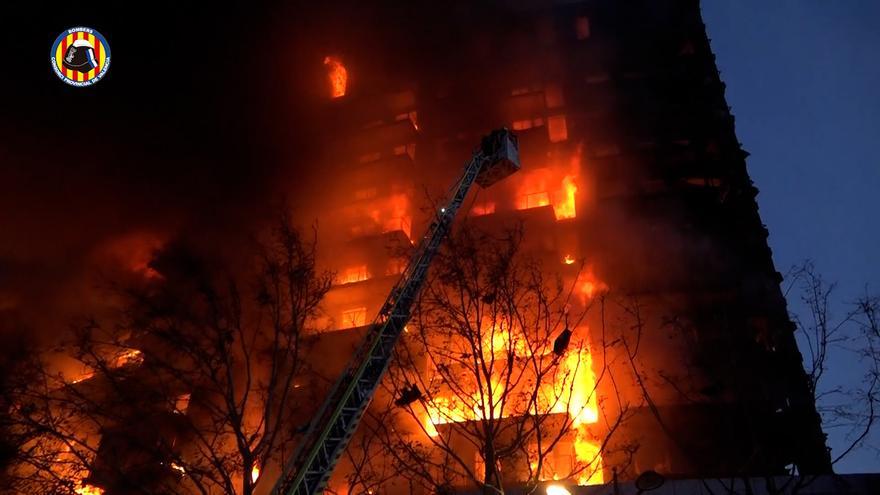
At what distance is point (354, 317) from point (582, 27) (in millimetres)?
29207

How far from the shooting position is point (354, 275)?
3850 cm

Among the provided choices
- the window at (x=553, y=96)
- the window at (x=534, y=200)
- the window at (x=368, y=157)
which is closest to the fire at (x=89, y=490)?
the window at (x=368, y=157)

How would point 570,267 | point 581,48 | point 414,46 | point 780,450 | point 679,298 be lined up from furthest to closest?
1. point 414,46
2. point 581,48
3. point 570,267
4. point 679,298
5. point 780,450

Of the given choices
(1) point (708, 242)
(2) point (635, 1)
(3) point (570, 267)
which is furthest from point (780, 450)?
(2) point (635, 1)

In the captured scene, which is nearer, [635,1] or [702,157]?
[702,157]

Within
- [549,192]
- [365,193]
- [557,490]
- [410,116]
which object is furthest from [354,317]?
[557,490]

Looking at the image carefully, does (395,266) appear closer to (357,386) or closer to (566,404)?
(566,404)

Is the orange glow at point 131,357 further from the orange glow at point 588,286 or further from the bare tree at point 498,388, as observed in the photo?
the orange glow at point 588,286

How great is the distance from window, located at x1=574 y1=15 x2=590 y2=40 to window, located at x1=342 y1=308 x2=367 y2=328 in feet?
90.5

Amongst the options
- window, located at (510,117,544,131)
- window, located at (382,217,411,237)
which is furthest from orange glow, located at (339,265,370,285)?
window, located at (510,117,544,131)

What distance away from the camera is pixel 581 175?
37.5m

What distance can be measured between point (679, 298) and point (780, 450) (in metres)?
8.67

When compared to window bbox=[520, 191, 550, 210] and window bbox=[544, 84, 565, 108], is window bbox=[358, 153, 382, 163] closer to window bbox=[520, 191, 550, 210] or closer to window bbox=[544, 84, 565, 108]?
window bbox=[520, 191, 550, 210]

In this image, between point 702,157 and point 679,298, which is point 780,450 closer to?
point 679,298
